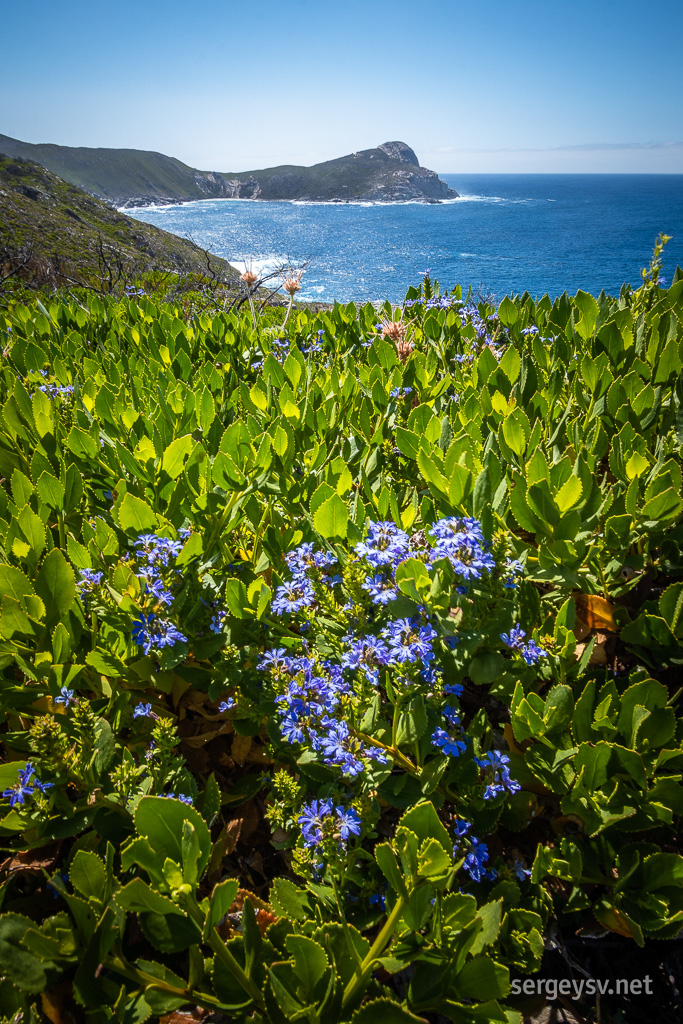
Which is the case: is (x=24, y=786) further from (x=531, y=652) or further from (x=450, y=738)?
(x=531, y=652)

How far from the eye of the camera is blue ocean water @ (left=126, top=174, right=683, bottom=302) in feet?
105

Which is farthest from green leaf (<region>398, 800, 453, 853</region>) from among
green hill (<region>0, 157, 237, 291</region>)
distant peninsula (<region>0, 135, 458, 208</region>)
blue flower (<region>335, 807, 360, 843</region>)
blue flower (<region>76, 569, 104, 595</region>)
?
distant peninsula (<region>0, 135, 458, 208</region>)

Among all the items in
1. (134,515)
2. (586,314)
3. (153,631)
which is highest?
(586,314)

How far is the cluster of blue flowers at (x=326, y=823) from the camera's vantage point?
45.0 inches

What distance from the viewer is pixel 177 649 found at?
1.49 metres

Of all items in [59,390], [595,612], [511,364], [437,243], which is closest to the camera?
[595,612]

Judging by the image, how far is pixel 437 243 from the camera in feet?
202

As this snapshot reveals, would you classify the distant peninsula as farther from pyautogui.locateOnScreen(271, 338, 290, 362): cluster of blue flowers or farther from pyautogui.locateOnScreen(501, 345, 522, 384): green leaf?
pyautogui.locateOnScreen(501, 345, 522, 384): green leaf

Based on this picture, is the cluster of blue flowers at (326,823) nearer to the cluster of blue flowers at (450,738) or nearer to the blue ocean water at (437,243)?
the cluster of blue flowers at (450,738)

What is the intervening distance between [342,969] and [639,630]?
113cm

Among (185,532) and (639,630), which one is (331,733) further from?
(639,630)

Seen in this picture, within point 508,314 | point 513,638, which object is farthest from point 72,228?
point 513,638

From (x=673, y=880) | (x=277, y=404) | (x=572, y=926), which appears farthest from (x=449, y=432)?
(x=572, y=926)

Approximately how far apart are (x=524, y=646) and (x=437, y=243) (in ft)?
225
